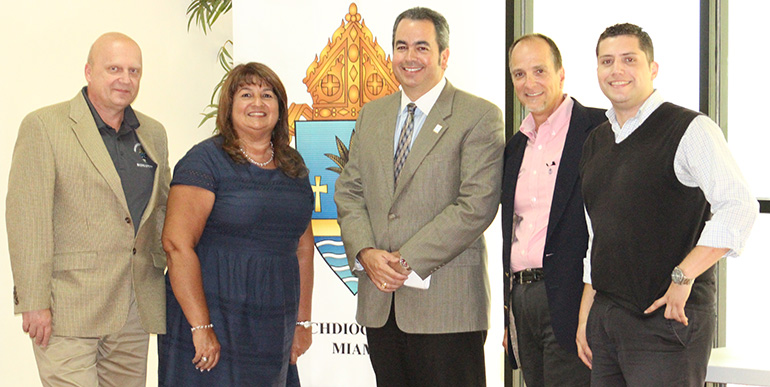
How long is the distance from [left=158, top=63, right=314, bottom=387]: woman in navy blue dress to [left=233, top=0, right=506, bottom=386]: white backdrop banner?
75cm

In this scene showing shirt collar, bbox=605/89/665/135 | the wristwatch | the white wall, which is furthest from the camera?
the white wall

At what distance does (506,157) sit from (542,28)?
138cm

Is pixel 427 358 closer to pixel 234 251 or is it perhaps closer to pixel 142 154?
pixel 234 251

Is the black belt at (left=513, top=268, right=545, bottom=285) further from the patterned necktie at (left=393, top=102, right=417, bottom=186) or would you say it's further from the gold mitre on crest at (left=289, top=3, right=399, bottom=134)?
the gold mitre on crest at (left=289, top=3, right=399, bottom=134)

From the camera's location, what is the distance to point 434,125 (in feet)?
8.57

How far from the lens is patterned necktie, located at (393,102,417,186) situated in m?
2.64

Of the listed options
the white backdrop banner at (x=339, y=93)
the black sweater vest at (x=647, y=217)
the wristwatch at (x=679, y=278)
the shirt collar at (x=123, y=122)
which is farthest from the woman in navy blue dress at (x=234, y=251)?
the wristwatch at (x=679, y=278)

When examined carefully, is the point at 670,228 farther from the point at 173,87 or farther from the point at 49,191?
the point at 173,87

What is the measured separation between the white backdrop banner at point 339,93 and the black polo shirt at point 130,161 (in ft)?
3.08

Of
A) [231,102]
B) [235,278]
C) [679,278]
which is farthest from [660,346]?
[231,102]

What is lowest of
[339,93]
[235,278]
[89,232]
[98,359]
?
[98,359]

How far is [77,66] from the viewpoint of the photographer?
13.7ft

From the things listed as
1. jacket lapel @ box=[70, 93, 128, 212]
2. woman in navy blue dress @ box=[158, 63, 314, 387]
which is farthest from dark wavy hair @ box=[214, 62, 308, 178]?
jacket lapel @ box=[70, 93, 128, 212]

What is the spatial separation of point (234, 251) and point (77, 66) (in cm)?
227
